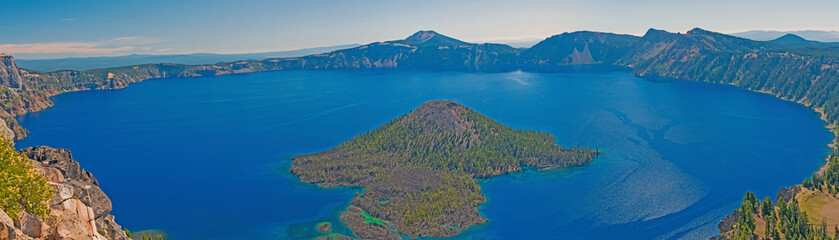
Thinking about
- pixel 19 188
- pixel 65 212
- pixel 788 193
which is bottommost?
pixel 788 193

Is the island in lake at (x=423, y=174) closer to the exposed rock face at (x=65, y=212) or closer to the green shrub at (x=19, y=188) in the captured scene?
the exposed rock face at (x=65, y=212)

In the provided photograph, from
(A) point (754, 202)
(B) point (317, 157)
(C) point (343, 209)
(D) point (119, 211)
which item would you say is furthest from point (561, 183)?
(D) point (119, 211)

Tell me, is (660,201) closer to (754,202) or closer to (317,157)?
(754,202)

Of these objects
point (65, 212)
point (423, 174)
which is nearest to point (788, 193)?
point (423, 174)

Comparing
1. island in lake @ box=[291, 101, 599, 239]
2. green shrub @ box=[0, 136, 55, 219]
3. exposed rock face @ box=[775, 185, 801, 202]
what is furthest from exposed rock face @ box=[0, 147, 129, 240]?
exposed rock face @ box=[775, 185, 801, 202]

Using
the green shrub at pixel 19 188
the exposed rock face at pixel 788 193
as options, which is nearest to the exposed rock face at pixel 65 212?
the green shrub at pixel 19 188

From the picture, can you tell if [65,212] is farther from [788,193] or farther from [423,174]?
[788,193]
